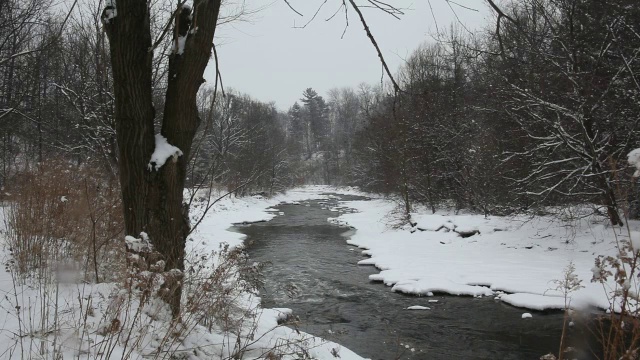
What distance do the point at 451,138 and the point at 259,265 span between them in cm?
1505

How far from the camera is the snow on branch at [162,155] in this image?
2.96 m

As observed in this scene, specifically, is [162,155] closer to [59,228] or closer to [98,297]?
[98,297]

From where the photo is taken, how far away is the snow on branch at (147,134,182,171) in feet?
9.71

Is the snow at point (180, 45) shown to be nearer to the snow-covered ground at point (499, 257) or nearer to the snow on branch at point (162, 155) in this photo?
the snow on branch at point (162, 155)

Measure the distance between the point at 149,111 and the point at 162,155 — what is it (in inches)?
15.4

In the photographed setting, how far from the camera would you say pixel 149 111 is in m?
3.06

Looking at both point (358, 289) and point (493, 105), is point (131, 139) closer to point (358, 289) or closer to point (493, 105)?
point (358, 289)

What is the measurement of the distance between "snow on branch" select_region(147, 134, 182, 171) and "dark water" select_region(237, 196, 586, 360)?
231 cm

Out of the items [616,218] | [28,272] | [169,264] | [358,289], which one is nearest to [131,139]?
[169,264]

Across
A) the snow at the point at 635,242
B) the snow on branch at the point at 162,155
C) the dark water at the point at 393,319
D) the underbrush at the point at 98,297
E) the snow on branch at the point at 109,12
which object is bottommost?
the dark water at the point at 393,319

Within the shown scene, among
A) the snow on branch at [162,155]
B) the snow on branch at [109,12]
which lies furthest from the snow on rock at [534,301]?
the snow on branch at [109,12]

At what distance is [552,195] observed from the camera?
438 inches

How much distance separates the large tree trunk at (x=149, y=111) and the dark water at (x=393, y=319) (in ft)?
6.94

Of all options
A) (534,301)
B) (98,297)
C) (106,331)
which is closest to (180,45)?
(106,331)
